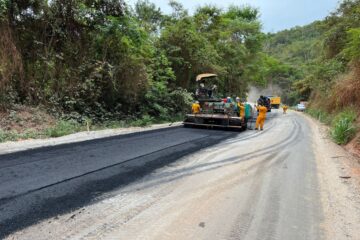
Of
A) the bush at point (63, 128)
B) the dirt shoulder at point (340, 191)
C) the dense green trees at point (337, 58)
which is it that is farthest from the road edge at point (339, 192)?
the bush at point (63, 128)

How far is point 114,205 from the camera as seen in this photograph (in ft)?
14.3

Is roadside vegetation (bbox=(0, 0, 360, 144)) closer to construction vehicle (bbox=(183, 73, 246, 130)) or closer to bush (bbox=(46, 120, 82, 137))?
bush (bbox=(46, 120, 82, 137))

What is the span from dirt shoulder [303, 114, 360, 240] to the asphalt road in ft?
0.55

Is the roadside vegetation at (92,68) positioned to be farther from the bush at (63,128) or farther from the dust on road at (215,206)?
the dust on road at (215,206)

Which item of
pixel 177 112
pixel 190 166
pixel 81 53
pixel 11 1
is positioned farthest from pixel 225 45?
pixel 190 166

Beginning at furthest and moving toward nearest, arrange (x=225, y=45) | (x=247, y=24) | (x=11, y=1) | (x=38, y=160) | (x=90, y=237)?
1. (x=247, y=24)
2. (x=225, y=45)
3. (x=11, y=1)
4. (x=38, y=160)
5. (x=90, y=237)

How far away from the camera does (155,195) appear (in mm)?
4867

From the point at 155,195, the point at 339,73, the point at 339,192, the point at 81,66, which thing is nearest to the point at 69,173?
the point at 155,195

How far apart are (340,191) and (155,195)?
328 centimetres

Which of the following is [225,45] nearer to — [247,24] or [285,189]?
[247,24]

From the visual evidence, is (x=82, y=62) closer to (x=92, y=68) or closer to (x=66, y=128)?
(x=92, y=68)

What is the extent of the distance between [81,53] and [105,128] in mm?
3632

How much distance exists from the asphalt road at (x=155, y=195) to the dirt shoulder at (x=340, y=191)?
6.5 inches

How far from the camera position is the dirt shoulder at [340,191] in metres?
4.01
